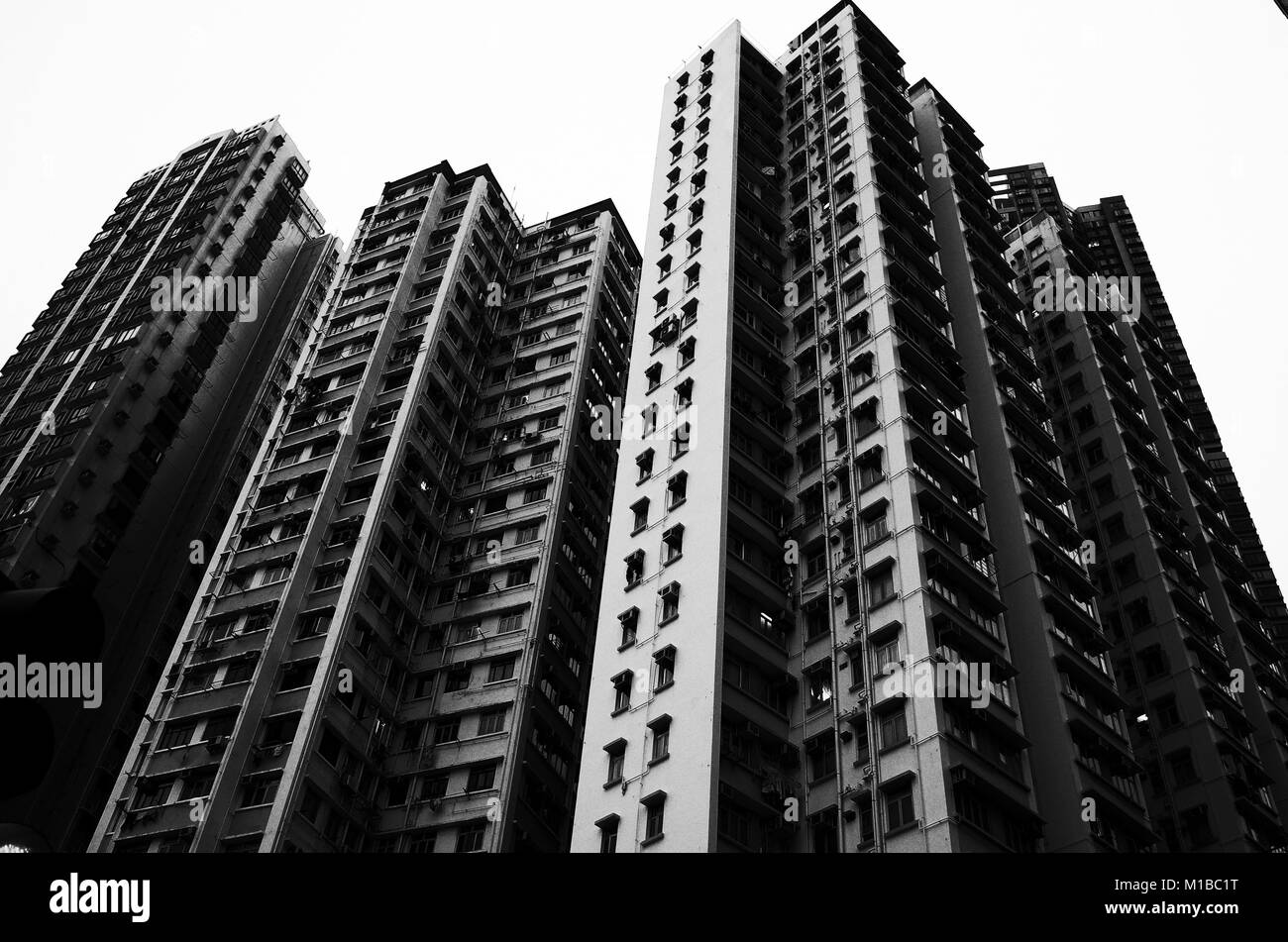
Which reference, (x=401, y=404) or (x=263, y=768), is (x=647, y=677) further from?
(x=401, y=404)

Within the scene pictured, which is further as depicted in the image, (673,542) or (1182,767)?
(1182,767)

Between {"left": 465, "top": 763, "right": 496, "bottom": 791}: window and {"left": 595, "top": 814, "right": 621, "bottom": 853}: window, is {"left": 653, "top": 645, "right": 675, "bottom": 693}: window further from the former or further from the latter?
{"left": 465, "top": 763, "right": 496, "bottom": 791}: window

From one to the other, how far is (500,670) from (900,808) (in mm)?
24725

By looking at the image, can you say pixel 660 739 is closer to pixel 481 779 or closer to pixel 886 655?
pixel 886 655

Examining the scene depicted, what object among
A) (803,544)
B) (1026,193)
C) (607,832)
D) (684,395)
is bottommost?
(607,832)

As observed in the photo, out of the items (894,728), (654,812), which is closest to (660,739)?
(654,812)

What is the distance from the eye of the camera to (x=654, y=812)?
34062 mm

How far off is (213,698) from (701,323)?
27.1 metres

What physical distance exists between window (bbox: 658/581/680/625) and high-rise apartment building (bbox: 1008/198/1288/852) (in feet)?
75.8

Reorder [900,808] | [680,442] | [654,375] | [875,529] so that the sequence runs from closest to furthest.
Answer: [900,808] < [875,529] < [680,442] < [654,375]

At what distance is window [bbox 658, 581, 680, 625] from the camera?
39219mm

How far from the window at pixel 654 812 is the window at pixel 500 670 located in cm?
1896

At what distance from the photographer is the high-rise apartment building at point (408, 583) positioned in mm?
46375

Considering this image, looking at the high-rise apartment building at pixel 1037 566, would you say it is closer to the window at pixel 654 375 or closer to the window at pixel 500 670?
the window at pixel 654 375
